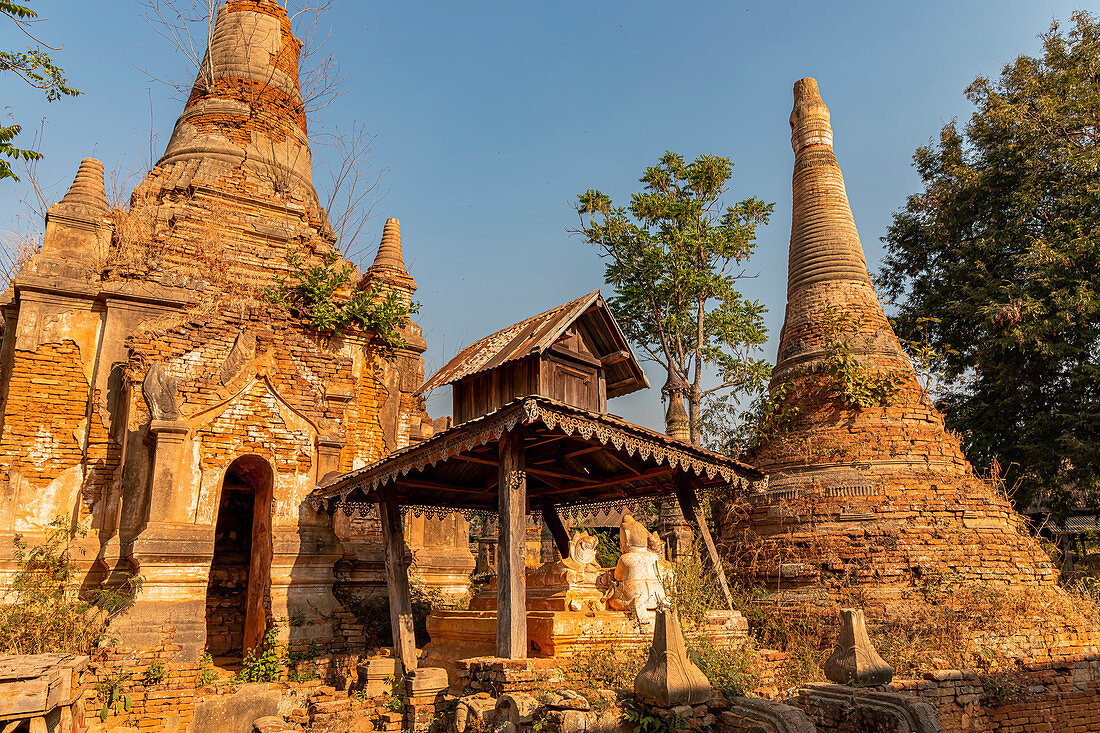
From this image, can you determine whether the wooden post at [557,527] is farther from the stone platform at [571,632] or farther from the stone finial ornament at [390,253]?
the stone finial ornament at [390,253]

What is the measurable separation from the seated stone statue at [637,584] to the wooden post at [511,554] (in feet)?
5.13

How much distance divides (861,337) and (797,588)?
15.9 feet

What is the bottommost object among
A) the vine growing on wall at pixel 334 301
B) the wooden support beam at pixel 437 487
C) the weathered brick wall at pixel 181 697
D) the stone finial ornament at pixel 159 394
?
the weathered brick wall at pixel 181 697

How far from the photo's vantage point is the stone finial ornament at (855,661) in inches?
295

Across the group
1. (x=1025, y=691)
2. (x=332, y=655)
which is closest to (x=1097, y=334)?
(x=1025, y=691)

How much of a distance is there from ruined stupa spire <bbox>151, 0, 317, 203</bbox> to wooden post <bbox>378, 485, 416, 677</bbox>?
7.26 m

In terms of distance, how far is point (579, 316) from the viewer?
10.8m

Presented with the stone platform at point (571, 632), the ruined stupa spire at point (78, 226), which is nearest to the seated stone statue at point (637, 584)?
the stone platform at point (571, 632)

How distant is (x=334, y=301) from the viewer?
12.7 m

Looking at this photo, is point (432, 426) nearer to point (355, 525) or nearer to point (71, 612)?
point (355, 525)

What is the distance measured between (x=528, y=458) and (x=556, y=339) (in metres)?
1.79

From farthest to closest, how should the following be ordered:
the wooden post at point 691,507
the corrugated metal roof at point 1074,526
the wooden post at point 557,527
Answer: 1. the corrugated metal roof at point 1074,526
2. the wooden post at point 557,527
3. the wooden post at point 691,507

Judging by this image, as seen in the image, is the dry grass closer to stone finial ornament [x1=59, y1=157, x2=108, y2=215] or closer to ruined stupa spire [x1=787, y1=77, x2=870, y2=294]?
stone finial ornament [x1=59, y1=157, x2=108, y2=215]

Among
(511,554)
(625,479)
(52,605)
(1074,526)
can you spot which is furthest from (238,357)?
(1074,526)
